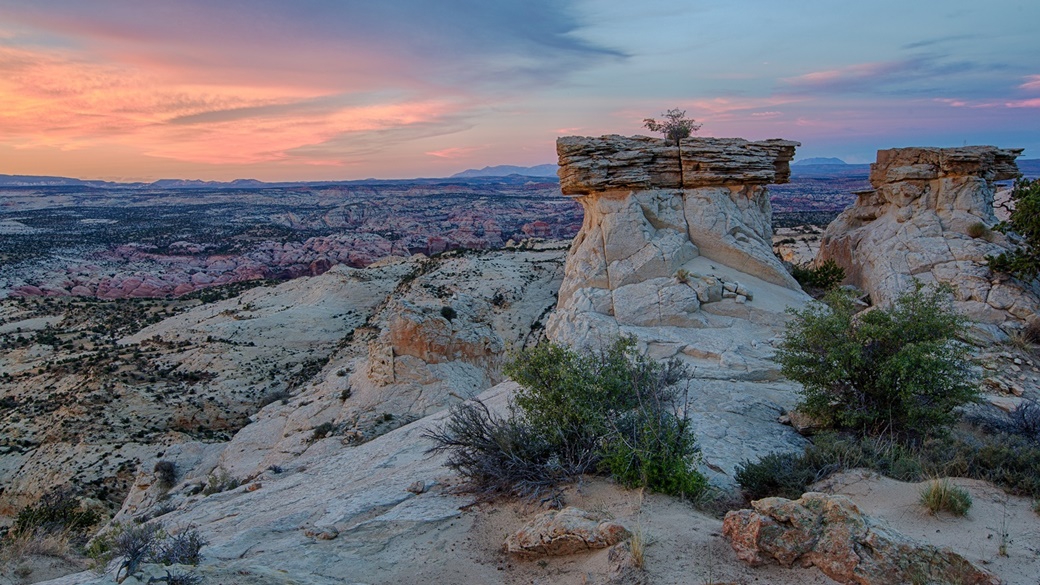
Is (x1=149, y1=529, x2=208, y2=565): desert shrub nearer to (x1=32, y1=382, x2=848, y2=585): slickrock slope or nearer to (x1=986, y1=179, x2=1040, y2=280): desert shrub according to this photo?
(x1=32, y1=382, x2=848, y2=585): slickrock slope

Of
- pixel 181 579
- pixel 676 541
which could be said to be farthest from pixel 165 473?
pixel 676 541

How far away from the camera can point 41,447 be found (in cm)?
1548

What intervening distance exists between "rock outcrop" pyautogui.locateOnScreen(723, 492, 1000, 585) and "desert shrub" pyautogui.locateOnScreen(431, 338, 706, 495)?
1193 mm

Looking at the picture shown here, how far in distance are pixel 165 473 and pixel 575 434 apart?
11237mm

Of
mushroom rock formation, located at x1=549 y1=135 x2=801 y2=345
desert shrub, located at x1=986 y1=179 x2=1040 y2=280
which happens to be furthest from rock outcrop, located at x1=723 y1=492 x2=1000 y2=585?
desert shrub, located at x1=986 y1=179 x2=1040 y2=280

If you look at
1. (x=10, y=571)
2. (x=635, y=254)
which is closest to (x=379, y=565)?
(x=10, y=571)

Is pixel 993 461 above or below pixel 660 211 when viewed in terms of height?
below

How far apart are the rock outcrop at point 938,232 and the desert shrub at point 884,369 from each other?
7.38 m

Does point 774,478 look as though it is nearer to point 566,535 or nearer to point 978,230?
point 566,535

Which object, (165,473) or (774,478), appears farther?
(165,473)

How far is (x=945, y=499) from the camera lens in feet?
16.9

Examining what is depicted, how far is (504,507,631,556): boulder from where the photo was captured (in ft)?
16.0

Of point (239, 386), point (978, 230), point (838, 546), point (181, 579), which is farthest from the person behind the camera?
point (239, 386)

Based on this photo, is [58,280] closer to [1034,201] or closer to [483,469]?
[483,469]
